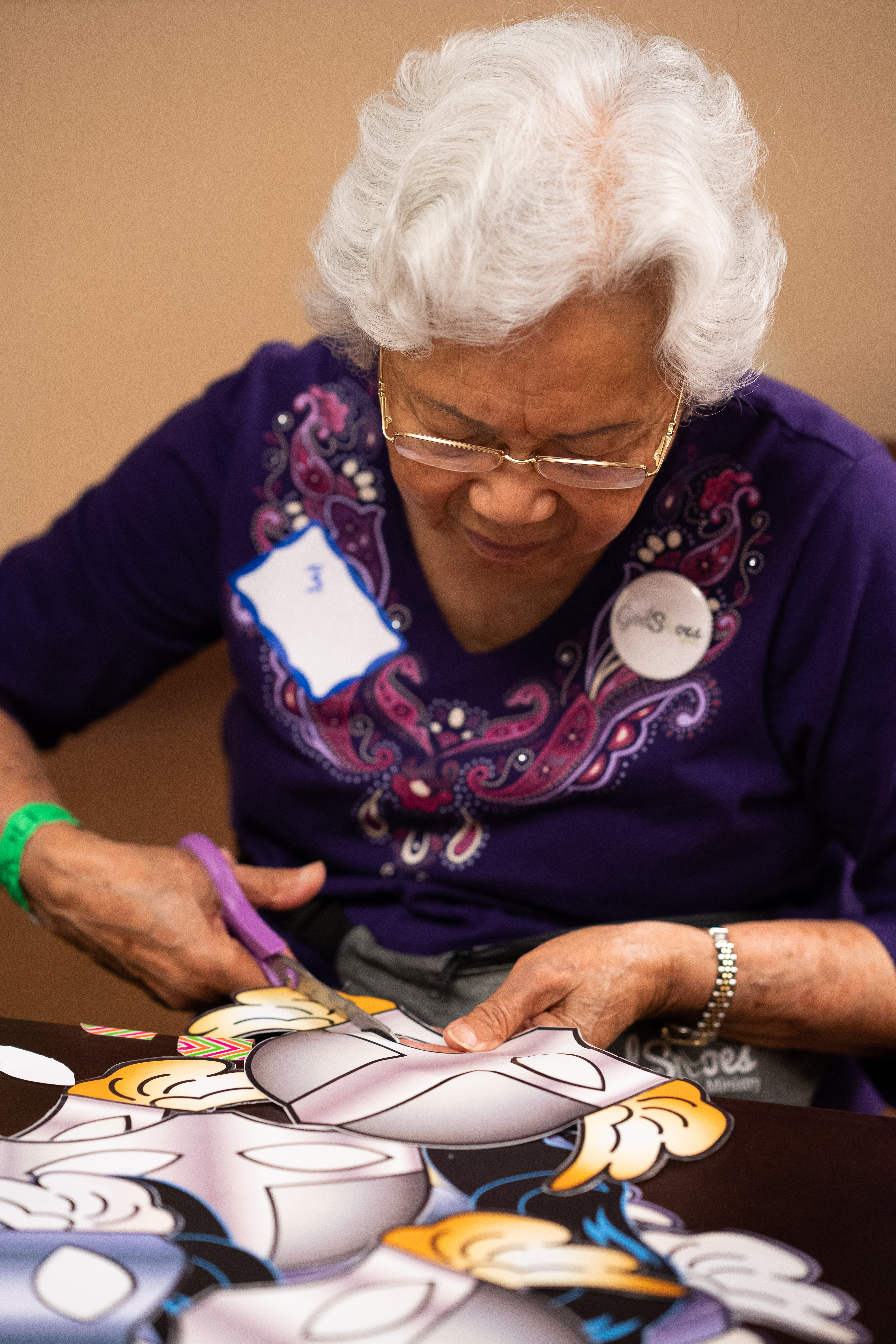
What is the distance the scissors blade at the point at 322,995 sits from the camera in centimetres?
81

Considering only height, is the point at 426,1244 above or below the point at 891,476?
below

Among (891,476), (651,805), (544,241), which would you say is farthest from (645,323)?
(651,805)

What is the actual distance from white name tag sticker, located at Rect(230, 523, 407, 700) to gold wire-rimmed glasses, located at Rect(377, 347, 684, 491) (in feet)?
0.87

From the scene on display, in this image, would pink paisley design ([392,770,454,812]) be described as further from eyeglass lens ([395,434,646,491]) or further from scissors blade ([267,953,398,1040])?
eyeglass lens ([395,434,646,491])

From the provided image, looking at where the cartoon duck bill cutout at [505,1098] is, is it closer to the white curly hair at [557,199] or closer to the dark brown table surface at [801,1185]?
the dark brown table surface at [801,1185]

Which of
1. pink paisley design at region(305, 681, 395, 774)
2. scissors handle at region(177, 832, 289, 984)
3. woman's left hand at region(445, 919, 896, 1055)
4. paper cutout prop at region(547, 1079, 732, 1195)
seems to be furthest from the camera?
pink paisley design at region(305, 681, 395, 774)

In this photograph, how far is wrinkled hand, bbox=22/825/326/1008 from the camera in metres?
0.95

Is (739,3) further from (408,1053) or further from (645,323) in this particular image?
(408,1053)

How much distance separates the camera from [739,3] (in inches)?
69.1

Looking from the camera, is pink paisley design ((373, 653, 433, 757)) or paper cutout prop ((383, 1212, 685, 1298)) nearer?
paper cutout prop ((383, 1212, 685, 1298))

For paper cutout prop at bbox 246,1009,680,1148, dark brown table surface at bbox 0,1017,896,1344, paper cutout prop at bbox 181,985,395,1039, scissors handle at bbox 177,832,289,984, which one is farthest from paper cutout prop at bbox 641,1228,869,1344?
scissors handle at bbox 177,832,289,984

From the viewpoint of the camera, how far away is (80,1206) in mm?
572

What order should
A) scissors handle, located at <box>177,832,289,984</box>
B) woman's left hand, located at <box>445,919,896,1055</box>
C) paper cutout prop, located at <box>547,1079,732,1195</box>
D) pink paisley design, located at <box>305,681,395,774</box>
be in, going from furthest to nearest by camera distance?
pink paisley design, located at <box>305,681,395,774</box> < scissors handle, located at <box>177,832,289,984</box> < woman's left hand, located at <box>445,919,896,1055</box> < paper cutout prop, located at <box>547,1079,732,1195</box>

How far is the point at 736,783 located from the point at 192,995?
0.51 m
